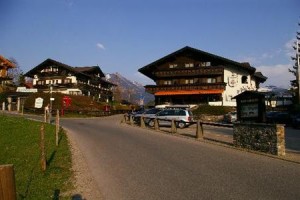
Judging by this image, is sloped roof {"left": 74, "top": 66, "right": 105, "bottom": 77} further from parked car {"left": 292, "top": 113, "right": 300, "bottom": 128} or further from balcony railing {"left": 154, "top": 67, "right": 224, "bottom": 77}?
parked car {"left": 292, "top": 113, "right": 300, "bottom": 128}

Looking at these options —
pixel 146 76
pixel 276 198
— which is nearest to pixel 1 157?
pixel 276 198

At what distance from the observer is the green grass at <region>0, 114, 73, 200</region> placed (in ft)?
31.3

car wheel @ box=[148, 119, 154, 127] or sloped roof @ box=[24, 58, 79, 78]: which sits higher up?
sloped roof @ box=[24, 58, 79, 78]

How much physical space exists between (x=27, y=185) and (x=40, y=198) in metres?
1.85

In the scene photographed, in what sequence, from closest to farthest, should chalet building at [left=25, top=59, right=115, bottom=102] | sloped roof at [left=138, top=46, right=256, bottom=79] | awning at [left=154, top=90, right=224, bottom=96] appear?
awning at [left=154, top=90, right=224, bottom=96] < sloped roof at [left=138, top=46, right=256, bottom=79] < chalet building at [left=25, top=59, right=115, bottom=102]

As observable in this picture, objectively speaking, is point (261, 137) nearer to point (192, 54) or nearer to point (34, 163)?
point (34, 163)

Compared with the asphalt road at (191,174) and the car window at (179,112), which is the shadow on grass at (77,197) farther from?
the car window at (179,112)

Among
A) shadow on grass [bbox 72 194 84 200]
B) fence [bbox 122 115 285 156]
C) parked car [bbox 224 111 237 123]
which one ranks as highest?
parked car [bbox 224 111 237 123]

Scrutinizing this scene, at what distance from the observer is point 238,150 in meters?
16.0

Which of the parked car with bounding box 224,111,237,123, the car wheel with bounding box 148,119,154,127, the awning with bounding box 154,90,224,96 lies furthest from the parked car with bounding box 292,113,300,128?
the awning with bounding box 154,90,224,96

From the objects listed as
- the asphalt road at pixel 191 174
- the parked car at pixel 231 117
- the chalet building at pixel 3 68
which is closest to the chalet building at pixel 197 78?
the parked car at pixel 231 117

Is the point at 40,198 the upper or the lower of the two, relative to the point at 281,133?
lower

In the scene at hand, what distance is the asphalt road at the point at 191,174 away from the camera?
8422 millimetres

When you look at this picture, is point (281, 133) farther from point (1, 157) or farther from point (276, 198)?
point (1, 157)
